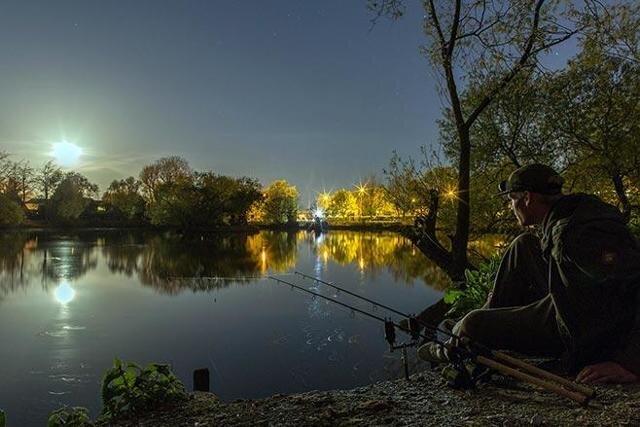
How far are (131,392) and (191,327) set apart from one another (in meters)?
A: 11.9

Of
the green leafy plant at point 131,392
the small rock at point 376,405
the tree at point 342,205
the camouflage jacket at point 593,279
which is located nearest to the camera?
the camouflage jacket at point 593,279

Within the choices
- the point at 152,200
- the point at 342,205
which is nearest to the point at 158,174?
the point at 152,200

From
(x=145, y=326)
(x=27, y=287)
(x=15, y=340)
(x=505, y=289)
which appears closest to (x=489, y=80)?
(x=505, y=289)

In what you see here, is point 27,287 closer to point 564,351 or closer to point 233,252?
point 233,252

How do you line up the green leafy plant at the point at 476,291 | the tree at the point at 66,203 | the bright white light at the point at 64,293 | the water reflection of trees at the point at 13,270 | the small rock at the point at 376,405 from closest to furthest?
1. the small rock at the point at 376,405
2. the green leafy plant at the point at 476,291
3. the bright white light at the point at 64,293
4. the water reflection of trees at the point at 13,270
5. the tree at the point at 66,203

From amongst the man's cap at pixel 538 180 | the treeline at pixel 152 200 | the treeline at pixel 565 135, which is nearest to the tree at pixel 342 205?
the treeline at pixel 152 200

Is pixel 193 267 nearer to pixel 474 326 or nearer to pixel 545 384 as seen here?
pixel 474 326

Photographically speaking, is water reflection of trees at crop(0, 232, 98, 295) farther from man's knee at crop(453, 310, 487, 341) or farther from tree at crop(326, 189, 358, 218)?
tree at crop(326, 189, 358, 218)

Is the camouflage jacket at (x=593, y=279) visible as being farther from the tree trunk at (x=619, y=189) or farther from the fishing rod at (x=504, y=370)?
the tree trunk at (x=619, y=189)

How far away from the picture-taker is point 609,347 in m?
3.70

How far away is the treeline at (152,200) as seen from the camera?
305 feet

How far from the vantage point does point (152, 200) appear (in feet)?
367

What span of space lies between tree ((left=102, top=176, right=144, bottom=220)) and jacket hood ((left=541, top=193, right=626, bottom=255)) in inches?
4559

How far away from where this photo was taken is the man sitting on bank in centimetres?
341
